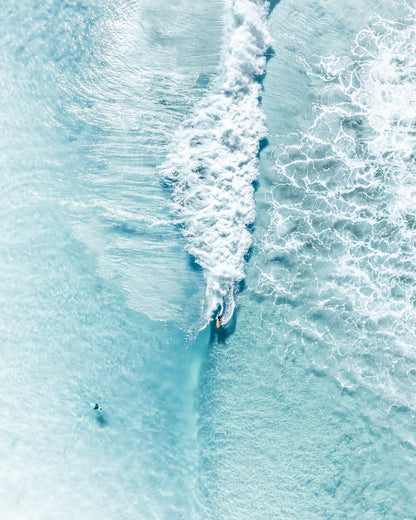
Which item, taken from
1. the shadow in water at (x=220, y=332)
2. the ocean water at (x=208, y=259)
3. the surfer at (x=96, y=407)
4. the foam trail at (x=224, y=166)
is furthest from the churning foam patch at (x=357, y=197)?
the surfer at (x=96, y=407)

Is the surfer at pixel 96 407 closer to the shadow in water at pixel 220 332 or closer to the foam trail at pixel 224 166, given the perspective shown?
the shadow in water at pixel 220 332

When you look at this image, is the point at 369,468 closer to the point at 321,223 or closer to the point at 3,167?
the point at 321,223

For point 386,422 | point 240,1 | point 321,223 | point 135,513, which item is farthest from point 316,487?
point 240,1

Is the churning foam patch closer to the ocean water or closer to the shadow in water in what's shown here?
the ocean water

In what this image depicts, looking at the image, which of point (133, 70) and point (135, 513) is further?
point (133, 70)

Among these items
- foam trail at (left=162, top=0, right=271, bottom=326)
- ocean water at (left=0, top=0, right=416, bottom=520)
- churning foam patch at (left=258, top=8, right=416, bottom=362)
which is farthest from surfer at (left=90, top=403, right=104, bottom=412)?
churning foam patch at (left=258, top=8, right=416, bottom=362)

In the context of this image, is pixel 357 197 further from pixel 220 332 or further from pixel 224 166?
pixel 220 332
